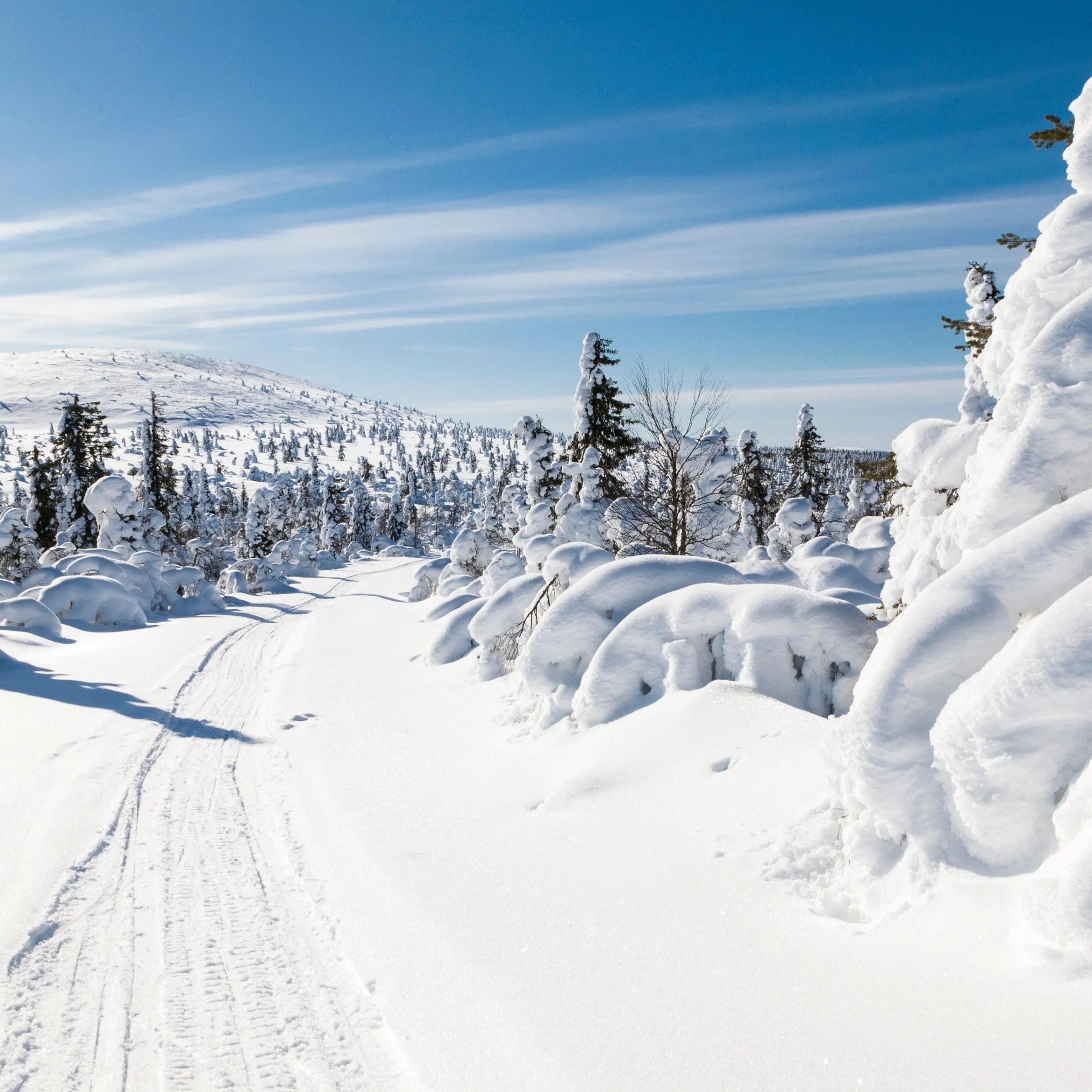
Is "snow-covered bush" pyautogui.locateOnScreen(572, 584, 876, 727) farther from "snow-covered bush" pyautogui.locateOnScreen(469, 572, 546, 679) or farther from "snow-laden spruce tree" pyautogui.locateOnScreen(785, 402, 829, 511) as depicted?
"snow-laden spruce tree" pyautogui.locateOnScreen(785, 402, 829, 511)

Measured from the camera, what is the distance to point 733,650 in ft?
24.2

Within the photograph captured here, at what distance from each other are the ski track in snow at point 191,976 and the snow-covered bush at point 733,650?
11.2ft

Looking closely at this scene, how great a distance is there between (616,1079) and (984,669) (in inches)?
101

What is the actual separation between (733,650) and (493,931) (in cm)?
375

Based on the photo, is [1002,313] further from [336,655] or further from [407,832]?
[336,655]

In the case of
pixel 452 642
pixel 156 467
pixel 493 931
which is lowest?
pixel 493 931

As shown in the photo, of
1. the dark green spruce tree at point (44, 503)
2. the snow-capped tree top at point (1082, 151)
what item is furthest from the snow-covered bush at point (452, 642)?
the dark green spruce tree at point (44, 503)

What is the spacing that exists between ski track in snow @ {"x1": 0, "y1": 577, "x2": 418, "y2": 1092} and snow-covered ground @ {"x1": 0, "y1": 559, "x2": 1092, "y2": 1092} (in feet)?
0.06

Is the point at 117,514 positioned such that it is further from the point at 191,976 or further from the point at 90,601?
the point at 191,976

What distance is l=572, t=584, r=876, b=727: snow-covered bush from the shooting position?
7141 millimetres

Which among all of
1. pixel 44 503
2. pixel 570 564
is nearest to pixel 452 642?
pixel 570 564

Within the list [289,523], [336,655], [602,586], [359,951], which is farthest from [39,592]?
[289,523]

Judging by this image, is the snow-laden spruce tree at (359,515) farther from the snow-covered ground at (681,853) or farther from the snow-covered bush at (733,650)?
the snow-covered bush at (733,650)

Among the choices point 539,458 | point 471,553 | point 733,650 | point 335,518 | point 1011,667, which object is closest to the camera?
point 1011,667
